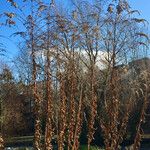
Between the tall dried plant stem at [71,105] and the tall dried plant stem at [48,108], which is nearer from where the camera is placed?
the tall dried plant stem at [48,108]

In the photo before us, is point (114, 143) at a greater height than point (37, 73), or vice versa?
point (37, 73)

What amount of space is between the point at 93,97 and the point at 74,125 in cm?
46

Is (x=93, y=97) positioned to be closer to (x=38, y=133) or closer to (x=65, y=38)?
(x=38, y=133)

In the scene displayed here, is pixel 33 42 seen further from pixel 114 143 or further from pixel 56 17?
pixel 114 143

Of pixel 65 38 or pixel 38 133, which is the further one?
pixel 65 38

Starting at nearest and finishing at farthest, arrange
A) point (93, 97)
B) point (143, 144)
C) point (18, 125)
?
point (93, 97), point (143, 144), point (18, 125)

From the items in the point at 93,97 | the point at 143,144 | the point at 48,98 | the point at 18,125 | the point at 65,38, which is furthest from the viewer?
the point at 18,125

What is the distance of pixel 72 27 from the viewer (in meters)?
5.07

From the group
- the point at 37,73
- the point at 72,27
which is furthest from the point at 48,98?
the point at 72,27

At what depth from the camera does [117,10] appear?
495 centimetres

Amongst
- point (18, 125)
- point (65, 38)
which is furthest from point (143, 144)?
point (65, 38)

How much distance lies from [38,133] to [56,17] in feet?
4.14

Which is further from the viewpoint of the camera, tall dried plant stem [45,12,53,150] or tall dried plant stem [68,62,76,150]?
tall dried plant stem [68,62,76,150]

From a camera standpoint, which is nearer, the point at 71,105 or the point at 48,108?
the point at 48,108
